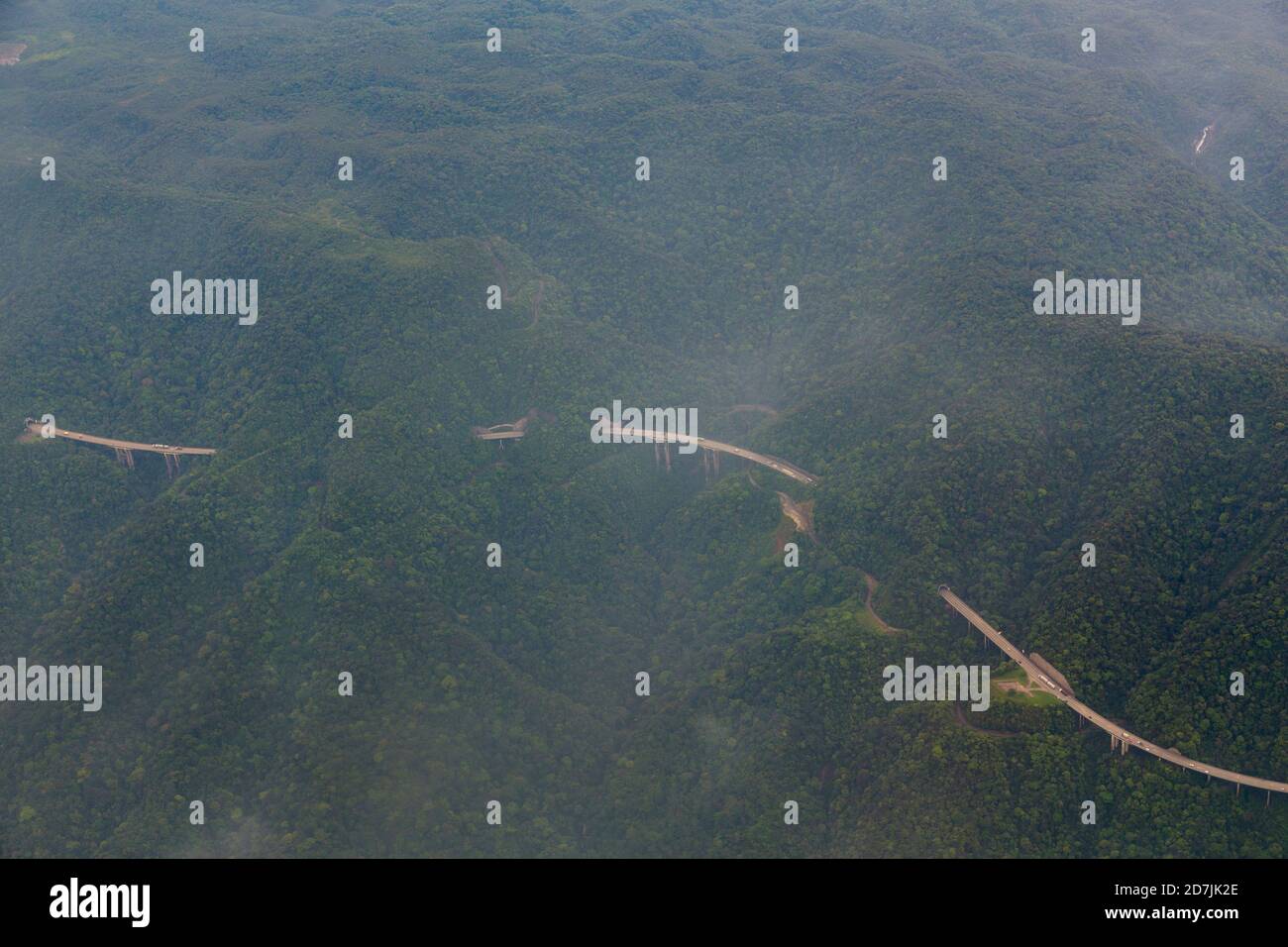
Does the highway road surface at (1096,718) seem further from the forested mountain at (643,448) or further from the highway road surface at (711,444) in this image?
the highway road surface at (711,444)

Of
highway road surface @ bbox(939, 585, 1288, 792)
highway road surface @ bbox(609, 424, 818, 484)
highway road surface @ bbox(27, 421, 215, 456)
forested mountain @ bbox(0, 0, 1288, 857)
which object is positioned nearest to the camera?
highway road surface @ bbox(939, 585, 1288, 792)

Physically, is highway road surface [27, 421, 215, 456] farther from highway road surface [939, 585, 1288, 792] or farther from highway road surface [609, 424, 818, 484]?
highway road surface [939, 585, 1288, 792]

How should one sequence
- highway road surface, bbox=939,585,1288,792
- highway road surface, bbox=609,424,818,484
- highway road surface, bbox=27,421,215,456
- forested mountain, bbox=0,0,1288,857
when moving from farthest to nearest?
1. highway road surface, bbox=27,421,215,456
2. highway road surface, bbox=609,424,818,484
3. forested mountain, bbox=0,0,1288,857
4. highway road surface, bbox=939,585,1288,792

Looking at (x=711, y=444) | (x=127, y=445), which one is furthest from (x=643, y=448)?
(x=127, y=445)

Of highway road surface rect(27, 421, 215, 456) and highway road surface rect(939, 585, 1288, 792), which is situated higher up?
highway road surface rect(27, 421, 215, 456)

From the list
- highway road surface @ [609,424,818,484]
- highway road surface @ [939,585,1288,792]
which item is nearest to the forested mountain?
highway road surface @ [939,585,1288,792]

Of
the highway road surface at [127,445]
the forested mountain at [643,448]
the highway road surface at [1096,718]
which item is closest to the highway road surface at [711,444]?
the forested mountain at [643,448]

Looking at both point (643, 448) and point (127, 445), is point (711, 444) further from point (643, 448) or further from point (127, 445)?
point (127, 445)
